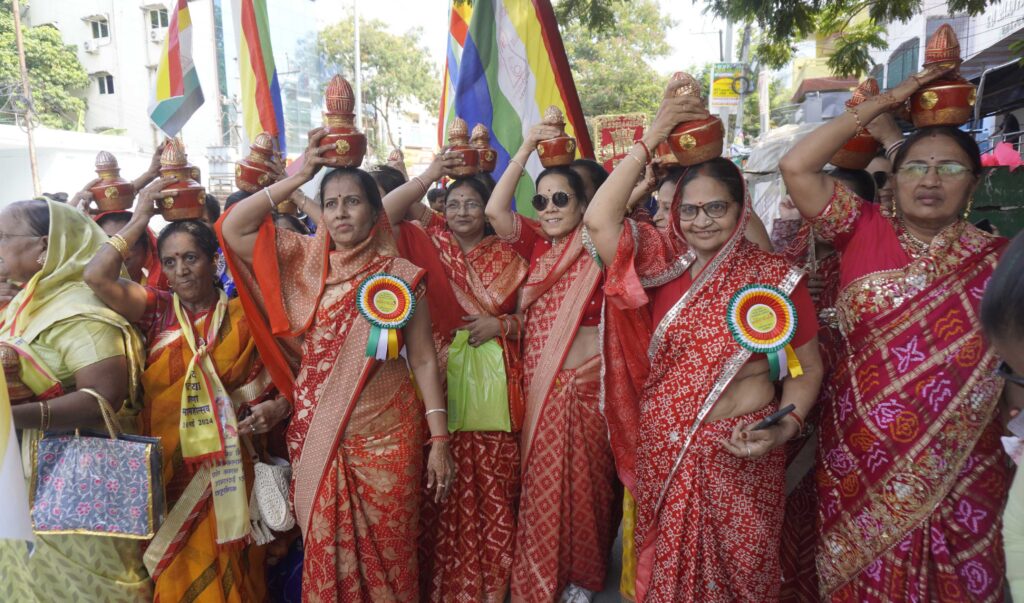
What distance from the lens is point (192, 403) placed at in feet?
8.63

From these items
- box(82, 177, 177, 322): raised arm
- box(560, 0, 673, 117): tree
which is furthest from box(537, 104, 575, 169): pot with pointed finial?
box(560, 0, 673, 117): tree

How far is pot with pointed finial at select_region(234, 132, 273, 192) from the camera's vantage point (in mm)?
2787

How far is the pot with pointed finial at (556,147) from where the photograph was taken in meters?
3.16

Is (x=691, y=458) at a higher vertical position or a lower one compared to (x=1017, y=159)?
lower

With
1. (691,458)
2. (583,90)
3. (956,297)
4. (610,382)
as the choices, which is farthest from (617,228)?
(583,90)

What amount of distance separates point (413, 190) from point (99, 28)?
37.3m

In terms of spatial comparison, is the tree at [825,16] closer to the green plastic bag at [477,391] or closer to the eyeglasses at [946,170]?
the eyeglasses at [946,170]

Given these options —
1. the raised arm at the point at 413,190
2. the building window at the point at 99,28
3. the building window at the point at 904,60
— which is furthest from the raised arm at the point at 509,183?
the building window at the point at 99,28

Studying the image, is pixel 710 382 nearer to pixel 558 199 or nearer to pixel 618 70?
pixel 558 199

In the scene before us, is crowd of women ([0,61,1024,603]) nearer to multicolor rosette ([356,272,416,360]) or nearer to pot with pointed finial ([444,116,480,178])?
multicolor rosette ([356,272,416,360])

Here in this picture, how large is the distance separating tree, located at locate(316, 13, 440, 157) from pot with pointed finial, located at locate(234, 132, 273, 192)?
2778 centimetres

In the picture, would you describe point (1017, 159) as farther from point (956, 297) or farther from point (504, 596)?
point (504, 596)

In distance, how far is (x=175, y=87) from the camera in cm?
445

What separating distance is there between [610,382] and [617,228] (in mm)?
700
